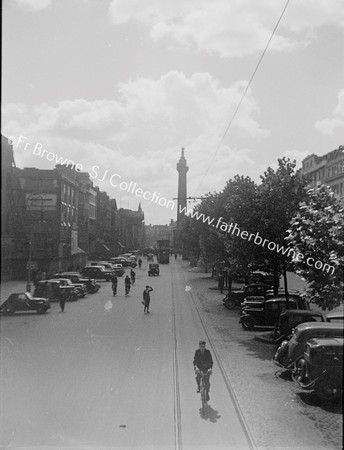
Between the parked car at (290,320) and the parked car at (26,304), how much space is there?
9.92 m

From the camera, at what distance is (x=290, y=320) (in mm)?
17344

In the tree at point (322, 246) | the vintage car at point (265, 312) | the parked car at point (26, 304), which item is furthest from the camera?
the vintage car at point (265, 312)

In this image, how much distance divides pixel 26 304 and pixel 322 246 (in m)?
12.6

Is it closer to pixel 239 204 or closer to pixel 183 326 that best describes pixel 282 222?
pixel 239 204

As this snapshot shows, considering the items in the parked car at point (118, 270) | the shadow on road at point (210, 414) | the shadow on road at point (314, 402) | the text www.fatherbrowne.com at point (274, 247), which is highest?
the text www.fatherbrowne.com at point (274, 247)

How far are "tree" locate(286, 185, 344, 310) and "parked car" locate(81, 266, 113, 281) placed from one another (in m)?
12.3

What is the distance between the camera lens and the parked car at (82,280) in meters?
20.4

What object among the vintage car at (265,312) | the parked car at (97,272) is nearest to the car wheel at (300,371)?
the vintage car at (265,312)

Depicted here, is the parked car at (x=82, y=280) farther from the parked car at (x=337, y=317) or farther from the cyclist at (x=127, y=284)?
the parked car at (x=337, y=317)

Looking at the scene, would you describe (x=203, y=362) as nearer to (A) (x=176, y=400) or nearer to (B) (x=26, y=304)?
(A) (x=176, y=400)

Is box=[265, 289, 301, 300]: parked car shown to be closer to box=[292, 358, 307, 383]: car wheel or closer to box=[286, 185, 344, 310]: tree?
box=[292, 358, 307, 383]: car wheel

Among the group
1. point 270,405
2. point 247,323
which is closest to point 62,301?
point 247,323

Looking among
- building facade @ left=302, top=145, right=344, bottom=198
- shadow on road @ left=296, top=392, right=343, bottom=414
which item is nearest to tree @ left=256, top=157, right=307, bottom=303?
shadow on road @ left=296, top=392, right=343, bottom=414

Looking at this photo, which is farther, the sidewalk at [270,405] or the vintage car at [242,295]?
the vintage car at [242,295]
